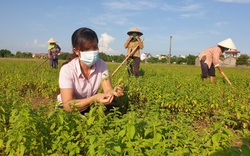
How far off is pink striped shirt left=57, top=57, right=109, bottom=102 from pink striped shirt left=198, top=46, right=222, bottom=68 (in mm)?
5308

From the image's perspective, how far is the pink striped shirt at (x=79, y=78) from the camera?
3080 mm

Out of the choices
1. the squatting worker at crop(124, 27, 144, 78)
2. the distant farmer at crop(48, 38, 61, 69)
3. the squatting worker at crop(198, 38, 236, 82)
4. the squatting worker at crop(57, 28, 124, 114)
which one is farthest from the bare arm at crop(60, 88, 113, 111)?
the distant farmer at crop(48, 38, 61, 69)

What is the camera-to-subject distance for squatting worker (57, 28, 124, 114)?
2.93m

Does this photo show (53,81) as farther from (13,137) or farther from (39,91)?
(13,137)

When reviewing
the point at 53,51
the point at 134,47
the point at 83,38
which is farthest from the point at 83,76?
the point at 53,51

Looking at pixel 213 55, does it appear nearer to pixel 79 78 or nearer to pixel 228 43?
pixel 228 43

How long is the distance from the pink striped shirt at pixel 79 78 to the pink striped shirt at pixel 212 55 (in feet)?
17.4

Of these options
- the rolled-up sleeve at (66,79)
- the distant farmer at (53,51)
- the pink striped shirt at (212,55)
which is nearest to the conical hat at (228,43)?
the pink striped shirt at (212,55)

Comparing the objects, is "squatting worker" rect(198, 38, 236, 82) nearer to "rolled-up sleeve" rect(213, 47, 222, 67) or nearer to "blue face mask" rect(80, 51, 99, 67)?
"rolled-up sleeve" rect(213, 47, 222, 67)

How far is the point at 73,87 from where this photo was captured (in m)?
3.21

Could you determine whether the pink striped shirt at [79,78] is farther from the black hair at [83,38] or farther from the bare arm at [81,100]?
the black hair at [83,38]

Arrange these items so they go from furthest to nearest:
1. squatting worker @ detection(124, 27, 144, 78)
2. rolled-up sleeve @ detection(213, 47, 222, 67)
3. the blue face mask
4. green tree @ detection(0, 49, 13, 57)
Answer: green tree @ detection(0, 49, 13, 57) < squatting worker @ detection(124, 27, 144, 78) < rolled-up sleeve @ detection(213, 47, 222, 67) < the blue face mask

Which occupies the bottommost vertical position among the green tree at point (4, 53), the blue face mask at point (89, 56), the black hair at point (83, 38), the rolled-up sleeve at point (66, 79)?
the rolled-up sleeve at point (66, 79)

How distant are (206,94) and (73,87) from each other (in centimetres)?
280
